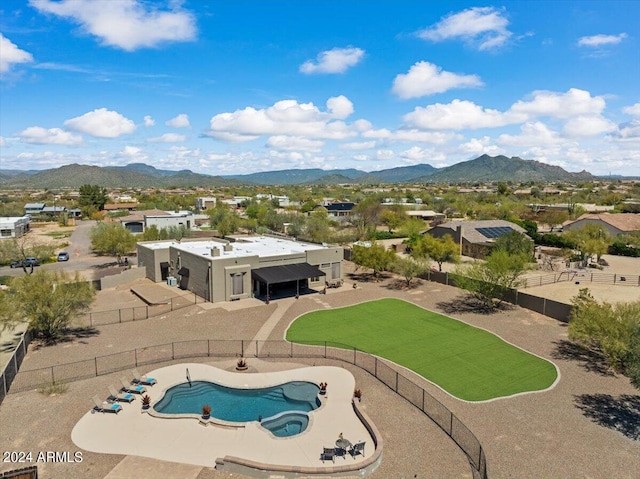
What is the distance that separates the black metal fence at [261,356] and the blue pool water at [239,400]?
11.8ft

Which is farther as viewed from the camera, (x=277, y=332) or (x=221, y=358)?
(x=277, y=332)

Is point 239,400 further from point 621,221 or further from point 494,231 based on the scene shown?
point 621,221

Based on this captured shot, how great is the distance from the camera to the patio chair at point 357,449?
1639 cm

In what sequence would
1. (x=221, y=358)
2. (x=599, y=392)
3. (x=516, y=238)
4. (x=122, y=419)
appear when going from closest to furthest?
(x=122, y=419), (x=599, y=392), (x=221, y=358), (x=516, y=238)

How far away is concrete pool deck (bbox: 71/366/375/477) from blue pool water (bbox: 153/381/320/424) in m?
0.83

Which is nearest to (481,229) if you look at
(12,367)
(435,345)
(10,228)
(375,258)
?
(375,258)

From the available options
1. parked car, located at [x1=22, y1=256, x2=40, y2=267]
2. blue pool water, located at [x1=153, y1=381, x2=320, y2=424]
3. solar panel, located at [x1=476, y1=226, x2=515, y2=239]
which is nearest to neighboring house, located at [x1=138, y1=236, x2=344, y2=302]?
parked car, located at [x1=22, y1=256, x2=40, y2=267]

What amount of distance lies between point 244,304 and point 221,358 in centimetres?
1150

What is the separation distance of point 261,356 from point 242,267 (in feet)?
45.4

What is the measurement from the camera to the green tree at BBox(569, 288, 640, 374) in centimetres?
2166

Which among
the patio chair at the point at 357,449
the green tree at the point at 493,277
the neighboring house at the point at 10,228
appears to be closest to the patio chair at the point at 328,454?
the patio chair at the point at 357,449

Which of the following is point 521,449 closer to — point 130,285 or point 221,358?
point 221,358

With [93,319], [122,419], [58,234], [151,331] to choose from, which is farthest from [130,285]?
[58,234]

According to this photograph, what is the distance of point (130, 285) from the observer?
44188 mm
